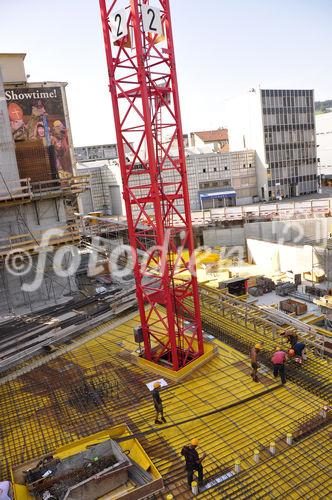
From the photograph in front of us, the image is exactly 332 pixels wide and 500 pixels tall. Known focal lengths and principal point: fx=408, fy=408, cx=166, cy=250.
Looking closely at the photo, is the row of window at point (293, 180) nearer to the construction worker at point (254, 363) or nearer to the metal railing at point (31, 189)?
the metal railing at point (31, 189)

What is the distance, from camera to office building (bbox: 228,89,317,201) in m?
52.6

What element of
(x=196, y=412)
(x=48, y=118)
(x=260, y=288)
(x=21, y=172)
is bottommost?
(x=260, y=288)

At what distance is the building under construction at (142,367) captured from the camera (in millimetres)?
8273

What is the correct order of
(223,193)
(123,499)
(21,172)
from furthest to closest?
(223,193) < (21,172) < (123,499)

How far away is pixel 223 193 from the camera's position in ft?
159

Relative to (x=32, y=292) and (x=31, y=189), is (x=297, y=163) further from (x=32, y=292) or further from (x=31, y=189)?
(x=32, y=292)

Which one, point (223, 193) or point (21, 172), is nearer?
point (21, 172)

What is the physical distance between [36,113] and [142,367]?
633 inches

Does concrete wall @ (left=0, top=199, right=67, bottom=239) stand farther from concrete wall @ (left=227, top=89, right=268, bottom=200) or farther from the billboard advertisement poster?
concrete wall @ (left=227, top=89, right=268, bottom=200)

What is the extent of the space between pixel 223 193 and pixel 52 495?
4301cm

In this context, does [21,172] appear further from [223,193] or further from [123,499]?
[223,193]

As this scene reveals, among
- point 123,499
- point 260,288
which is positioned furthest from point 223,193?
point 123,499

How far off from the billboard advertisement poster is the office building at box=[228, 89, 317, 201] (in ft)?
114

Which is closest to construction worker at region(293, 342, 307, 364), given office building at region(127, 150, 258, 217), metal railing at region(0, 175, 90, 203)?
metal railing at region(0, 175, 90, 203)
